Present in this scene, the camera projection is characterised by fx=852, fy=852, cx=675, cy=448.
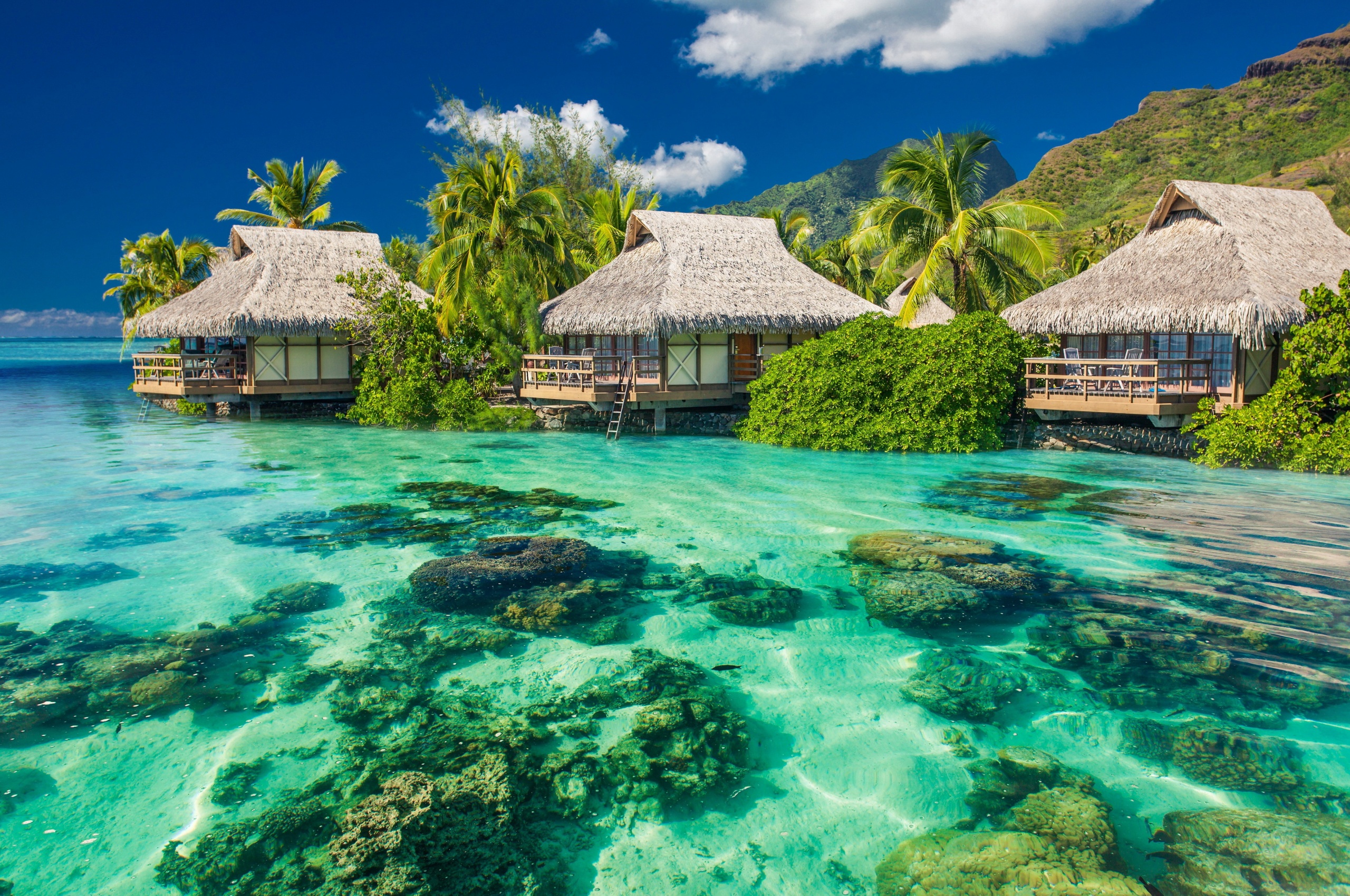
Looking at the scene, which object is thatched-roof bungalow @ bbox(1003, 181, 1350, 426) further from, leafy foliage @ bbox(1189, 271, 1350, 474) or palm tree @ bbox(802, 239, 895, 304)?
palm tree @ bbox(802, 239, 895, 304)

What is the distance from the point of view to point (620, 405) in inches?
774

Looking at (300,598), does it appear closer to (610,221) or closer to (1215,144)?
(610,221)

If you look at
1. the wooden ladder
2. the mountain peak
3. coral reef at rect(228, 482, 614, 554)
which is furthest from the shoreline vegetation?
the mountain peak

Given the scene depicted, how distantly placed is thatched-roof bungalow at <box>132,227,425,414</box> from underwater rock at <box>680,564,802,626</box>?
1792cm

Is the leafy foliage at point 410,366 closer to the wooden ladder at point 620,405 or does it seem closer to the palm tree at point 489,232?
the palm tree at point 489,232

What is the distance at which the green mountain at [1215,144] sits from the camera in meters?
49.4

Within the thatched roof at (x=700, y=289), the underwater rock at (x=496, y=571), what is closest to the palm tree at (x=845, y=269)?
the thatched roof at (x=700, y=289)

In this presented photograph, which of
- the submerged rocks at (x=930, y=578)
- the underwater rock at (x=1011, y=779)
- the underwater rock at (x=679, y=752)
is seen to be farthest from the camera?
the submerged rocks at (x=930, y=578)

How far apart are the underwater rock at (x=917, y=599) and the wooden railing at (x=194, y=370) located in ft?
68.0

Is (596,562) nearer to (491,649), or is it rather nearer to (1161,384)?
(491,649)

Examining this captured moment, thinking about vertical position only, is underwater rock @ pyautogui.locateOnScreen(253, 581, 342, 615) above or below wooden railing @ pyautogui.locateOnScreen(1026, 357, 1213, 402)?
below

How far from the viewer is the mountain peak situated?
2566 inches

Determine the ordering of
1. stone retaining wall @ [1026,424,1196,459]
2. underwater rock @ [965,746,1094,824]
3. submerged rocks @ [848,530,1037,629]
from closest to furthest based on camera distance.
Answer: underwater rock @ [965,746,1094,824] → submerged rocks @ [848,530,1037,629] → stone retaining wall @ [1026,424,1196,459]

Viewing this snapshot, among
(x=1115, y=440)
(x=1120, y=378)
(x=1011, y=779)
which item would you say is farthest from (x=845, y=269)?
(x=1011, y=779)
